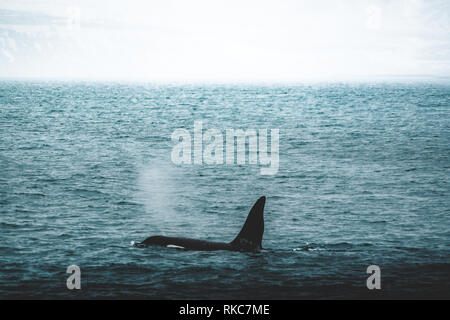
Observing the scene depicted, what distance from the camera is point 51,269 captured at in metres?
28.8

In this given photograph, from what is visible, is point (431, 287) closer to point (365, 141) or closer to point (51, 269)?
point (51, 269)

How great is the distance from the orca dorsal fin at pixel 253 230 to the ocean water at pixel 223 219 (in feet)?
2.67

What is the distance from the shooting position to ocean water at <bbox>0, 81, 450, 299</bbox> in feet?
87.9

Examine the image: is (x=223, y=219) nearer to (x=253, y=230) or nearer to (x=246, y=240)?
(x=246, y=240)

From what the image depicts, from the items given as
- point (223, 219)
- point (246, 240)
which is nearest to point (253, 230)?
point (246, 240)

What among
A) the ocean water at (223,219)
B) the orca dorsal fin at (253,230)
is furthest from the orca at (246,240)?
the ocean water at (223,219)

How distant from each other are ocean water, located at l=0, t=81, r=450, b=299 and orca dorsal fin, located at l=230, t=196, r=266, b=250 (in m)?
0.81

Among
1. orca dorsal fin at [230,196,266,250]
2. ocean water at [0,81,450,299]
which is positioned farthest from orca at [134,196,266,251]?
ocean water at [0,81,450,299]

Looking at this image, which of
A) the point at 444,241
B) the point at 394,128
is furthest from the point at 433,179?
the point at 394,128

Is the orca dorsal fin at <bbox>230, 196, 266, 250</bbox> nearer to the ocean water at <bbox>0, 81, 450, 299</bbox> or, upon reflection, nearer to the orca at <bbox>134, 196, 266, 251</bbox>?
the orca at <bbox>134, 196, 266, 251</bbox>

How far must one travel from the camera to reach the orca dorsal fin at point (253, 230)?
31094 millimetres

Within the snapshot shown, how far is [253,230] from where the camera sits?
1232 inches

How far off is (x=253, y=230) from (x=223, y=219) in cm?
1057

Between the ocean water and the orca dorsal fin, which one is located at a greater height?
the orca dorsal fin
